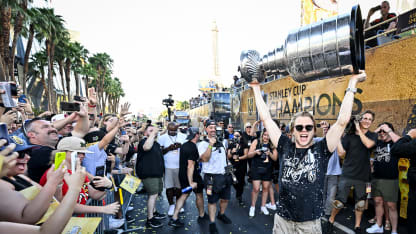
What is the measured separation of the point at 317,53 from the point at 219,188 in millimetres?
3155

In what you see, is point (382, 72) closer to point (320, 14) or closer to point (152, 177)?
point (152, 177)

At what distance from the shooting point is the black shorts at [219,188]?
168 inches

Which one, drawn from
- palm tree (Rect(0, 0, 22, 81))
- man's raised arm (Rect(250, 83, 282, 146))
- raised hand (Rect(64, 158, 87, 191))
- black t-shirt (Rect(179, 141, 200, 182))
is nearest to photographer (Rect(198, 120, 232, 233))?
black t-shirt (Rect(179, 141, 200, 182))

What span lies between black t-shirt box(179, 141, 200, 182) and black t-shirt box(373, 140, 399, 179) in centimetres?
349

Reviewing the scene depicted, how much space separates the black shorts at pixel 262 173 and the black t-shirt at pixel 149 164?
223 cm

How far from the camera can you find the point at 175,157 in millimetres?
5426

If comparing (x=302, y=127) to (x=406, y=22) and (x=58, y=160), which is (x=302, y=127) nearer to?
(x=58, y=160)

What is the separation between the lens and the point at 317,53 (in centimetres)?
211

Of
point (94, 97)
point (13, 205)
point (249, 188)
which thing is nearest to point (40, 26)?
point (94, 97)

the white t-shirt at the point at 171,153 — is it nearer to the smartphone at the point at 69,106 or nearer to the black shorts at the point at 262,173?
the black shorts at the point at 262,173

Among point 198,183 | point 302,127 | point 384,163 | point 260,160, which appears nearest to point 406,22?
point 384,163

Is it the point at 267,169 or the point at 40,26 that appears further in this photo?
the point at 40,26

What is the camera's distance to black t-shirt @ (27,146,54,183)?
2.58 m

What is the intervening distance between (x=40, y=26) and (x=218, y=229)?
23.2 meters
